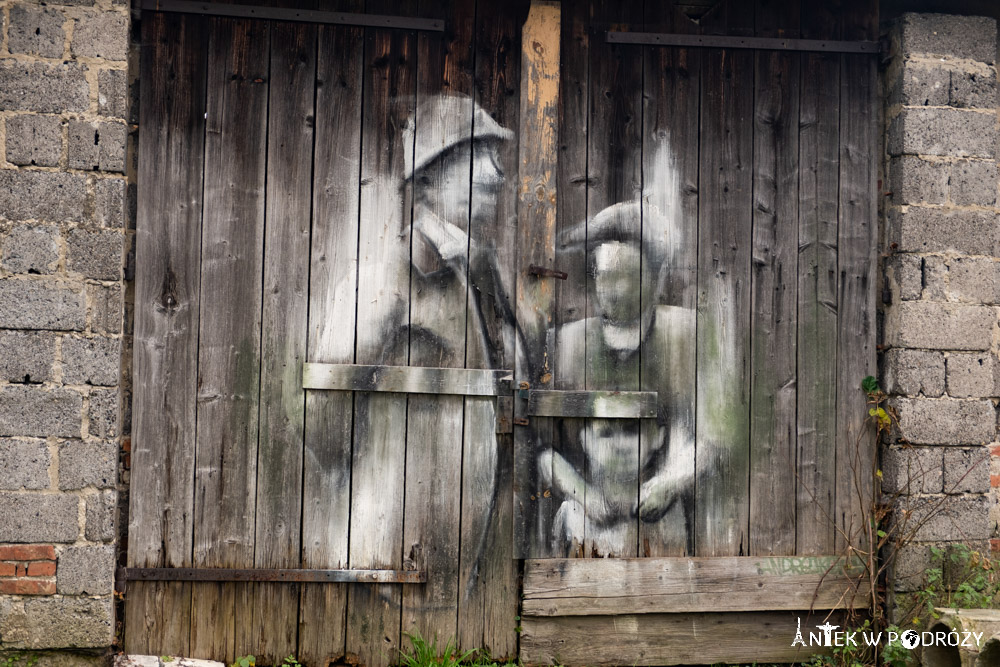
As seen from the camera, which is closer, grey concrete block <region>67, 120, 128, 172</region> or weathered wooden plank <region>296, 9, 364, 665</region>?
grey concrete block <region>67, 120, 128, 172</region>

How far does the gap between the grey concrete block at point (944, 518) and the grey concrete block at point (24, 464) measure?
3599 mm

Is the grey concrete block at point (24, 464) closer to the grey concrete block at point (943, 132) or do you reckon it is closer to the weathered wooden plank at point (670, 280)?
the weathered wooden plank at point (670, 280)

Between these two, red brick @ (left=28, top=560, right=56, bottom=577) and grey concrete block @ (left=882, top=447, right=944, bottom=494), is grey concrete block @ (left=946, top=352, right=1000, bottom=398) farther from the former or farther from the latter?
red brick @ (left=28, top=560, right=56, bottom=577)

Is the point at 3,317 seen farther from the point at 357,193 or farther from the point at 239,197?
the point at 357,193

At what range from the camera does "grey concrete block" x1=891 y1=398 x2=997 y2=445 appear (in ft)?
11.9

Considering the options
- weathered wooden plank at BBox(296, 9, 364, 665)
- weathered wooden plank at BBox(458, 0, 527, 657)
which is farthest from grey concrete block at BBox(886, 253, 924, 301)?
weathered wooden plank at BBox(296, 9, 364, 665)

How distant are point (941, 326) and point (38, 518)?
3876 millimetres

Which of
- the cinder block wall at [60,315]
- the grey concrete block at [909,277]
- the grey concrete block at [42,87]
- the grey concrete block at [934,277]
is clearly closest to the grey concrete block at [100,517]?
the cinder block wall at [60,315]

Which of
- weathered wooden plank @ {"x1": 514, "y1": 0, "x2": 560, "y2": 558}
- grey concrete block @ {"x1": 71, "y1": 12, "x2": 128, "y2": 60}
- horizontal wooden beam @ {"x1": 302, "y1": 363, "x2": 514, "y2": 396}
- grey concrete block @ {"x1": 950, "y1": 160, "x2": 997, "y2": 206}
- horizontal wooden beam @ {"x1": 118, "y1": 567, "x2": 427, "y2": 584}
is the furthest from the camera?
grey concrete block @ {"x1": 950, "y1": 160, "x2": 997, "y2": 206}

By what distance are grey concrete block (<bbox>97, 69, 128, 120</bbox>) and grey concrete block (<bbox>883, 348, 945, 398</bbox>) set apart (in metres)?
3.48

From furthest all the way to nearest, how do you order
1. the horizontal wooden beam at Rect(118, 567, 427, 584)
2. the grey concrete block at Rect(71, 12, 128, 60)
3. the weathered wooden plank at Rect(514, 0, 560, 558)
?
the weathered wooden plank at Rect(514, 0, 560, 558)
the horizontal wooden beam at Rect(118, 567, 427, 584)
the grey concrete block at Rect(71, 12, 128, 60)

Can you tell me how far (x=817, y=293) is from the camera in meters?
3.75

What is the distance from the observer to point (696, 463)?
3662mm

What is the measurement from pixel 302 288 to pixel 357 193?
478 millimetres
